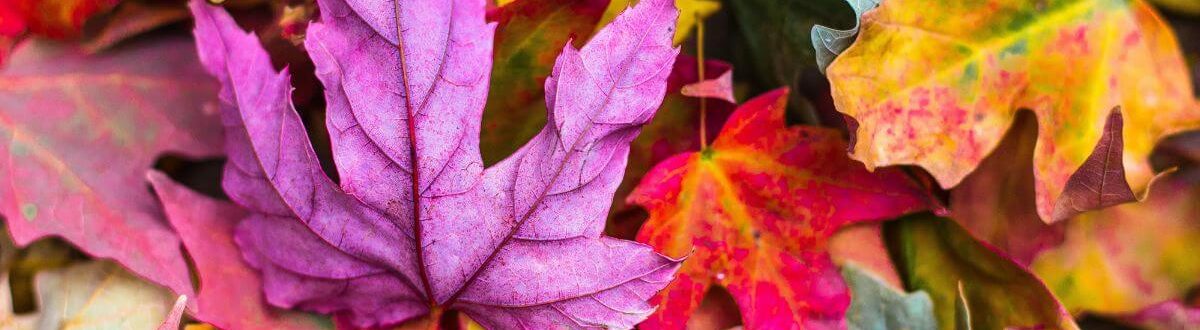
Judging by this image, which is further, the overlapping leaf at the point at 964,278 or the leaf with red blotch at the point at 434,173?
the overlapping leaf at the point at 964,278

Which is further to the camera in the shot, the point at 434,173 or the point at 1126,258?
the point at 1126,258

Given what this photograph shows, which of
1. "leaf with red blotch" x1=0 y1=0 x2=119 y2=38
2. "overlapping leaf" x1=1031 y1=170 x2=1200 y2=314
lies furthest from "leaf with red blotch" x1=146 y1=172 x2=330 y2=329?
"overlapping leaf" x1=1031 y1=170 x2=1200 y2=314

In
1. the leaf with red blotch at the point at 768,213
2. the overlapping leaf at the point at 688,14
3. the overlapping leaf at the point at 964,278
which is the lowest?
the overlapping leaf at the point at 964,278

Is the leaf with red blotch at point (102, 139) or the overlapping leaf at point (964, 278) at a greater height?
the leaf with red blotch at point (102, 139)

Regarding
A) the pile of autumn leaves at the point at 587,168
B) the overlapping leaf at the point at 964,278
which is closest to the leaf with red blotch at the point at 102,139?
the pile of autumn leaves at the point at 587,168

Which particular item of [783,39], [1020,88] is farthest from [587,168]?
[1020,88]

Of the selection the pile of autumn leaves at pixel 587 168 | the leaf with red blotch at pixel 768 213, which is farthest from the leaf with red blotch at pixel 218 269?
the leaf with red blotch at pixel 768 213

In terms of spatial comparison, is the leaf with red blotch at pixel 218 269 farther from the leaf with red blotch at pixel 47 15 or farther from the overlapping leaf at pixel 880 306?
the overlapping leaf at pixel 880 306

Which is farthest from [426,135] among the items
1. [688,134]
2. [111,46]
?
[111,46]

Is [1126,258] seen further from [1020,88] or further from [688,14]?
[688,14]
